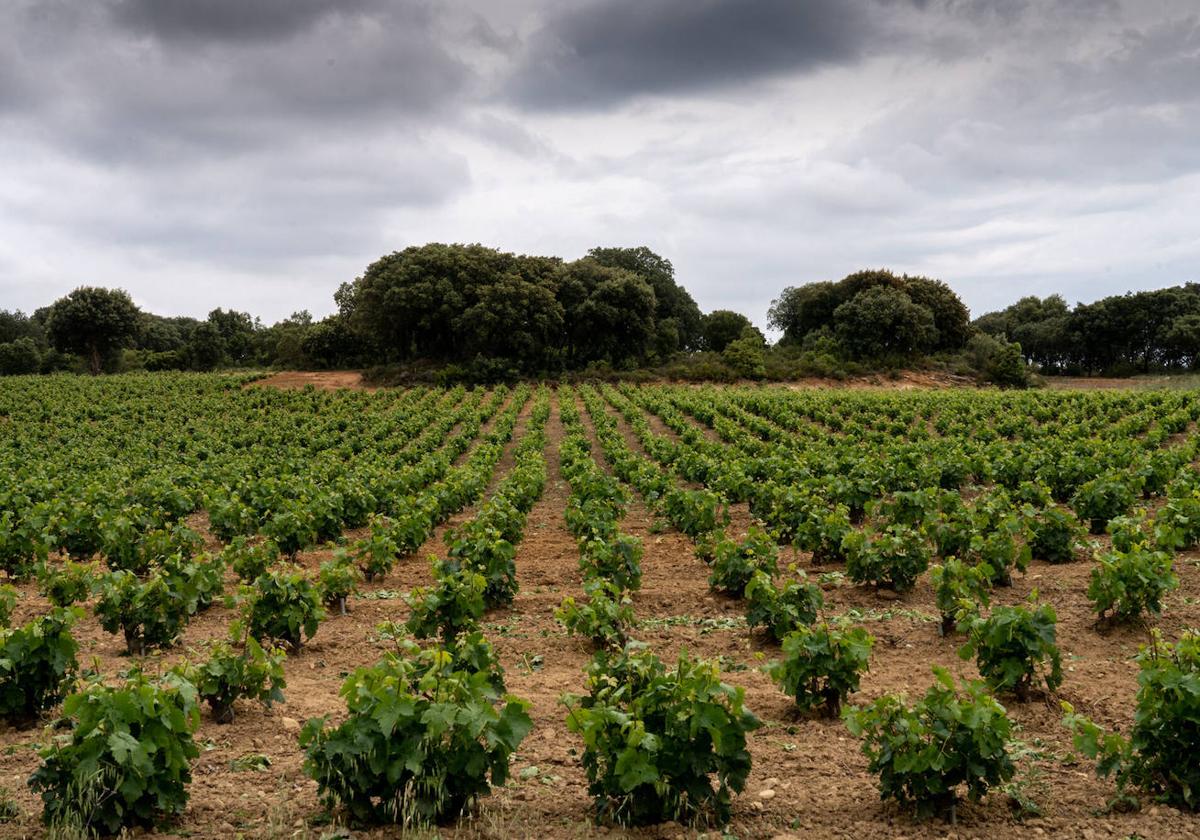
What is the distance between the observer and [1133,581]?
848 cm

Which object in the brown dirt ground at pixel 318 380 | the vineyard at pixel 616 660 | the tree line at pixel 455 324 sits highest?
the tree line at pixel 455 324

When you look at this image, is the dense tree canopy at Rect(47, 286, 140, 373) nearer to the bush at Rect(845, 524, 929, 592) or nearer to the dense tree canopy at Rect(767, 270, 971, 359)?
the dense tree canopy at Rect(767, 270, 971, 359)

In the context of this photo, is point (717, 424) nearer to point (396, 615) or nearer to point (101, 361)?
point (396, 615)

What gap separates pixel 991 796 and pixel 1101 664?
10.6 ft

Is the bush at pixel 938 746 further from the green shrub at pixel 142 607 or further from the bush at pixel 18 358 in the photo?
the bush at pixel 18 358

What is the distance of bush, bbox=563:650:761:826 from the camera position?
16.4 ft

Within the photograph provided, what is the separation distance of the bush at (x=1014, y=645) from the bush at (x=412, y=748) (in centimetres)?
390

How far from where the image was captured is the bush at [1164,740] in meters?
5.12

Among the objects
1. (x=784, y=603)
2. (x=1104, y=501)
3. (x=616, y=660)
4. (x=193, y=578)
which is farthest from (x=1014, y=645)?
(x=1104, y=501)

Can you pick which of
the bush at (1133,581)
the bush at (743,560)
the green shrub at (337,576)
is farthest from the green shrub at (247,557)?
the bush at (1133,581)

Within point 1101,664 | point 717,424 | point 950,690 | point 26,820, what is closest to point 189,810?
point 26,820

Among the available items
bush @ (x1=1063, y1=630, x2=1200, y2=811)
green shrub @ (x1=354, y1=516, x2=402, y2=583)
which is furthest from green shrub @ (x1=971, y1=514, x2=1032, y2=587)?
green shrub @ (x1=354, y1=516, x2=402, y2=583)

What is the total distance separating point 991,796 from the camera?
5605 millimetres

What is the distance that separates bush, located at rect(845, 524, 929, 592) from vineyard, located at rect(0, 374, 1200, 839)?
0.17 ft
